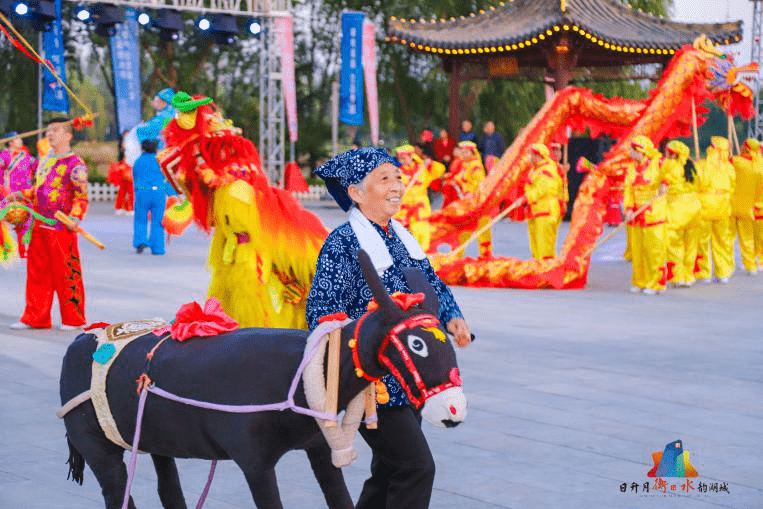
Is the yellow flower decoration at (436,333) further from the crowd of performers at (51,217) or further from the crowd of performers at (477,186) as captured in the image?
the crowd of performers at (477,186)

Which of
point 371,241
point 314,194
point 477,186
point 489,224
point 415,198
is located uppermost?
point 371,241

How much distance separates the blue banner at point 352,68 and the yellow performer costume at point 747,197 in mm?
10856

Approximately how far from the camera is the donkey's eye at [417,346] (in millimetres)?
3326

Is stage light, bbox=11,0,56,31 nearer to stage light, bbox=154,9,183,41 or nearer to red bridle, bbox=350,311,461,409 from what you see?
stage light, bbox=154,9,183,41

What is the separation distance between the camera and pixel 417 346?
3334 millimetres

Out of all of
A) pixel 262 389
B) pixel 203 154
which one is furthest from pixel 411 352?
pixel 203 154

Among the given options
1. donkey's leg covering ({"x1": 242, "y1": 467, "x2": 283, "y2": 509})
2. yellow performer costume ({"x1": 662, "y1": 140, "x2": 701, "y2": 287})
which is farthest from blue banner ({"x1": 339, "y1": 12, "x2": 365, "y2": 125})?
donkey's leg covering ({"x1": 242, "y1": 467, "x2": 283, "y2": 509})

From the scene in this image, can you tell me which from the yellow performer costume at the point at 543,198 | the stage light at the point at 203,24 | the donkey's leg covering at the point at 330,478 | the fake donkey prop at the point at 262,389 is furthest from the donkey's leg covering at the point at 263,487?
the stage light at the point at 203,24

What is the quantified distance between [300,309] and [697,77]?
8063 millimetres

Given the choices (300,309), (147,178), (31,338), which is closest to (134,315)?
(31,338)

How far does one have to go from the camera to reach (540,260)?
1305 centimetres

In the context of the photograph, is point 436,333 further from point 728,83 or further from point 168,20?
point 168,20

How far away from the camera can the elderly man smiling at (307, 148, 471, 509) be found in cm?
387

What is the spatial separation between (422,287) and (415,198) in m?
11.4
